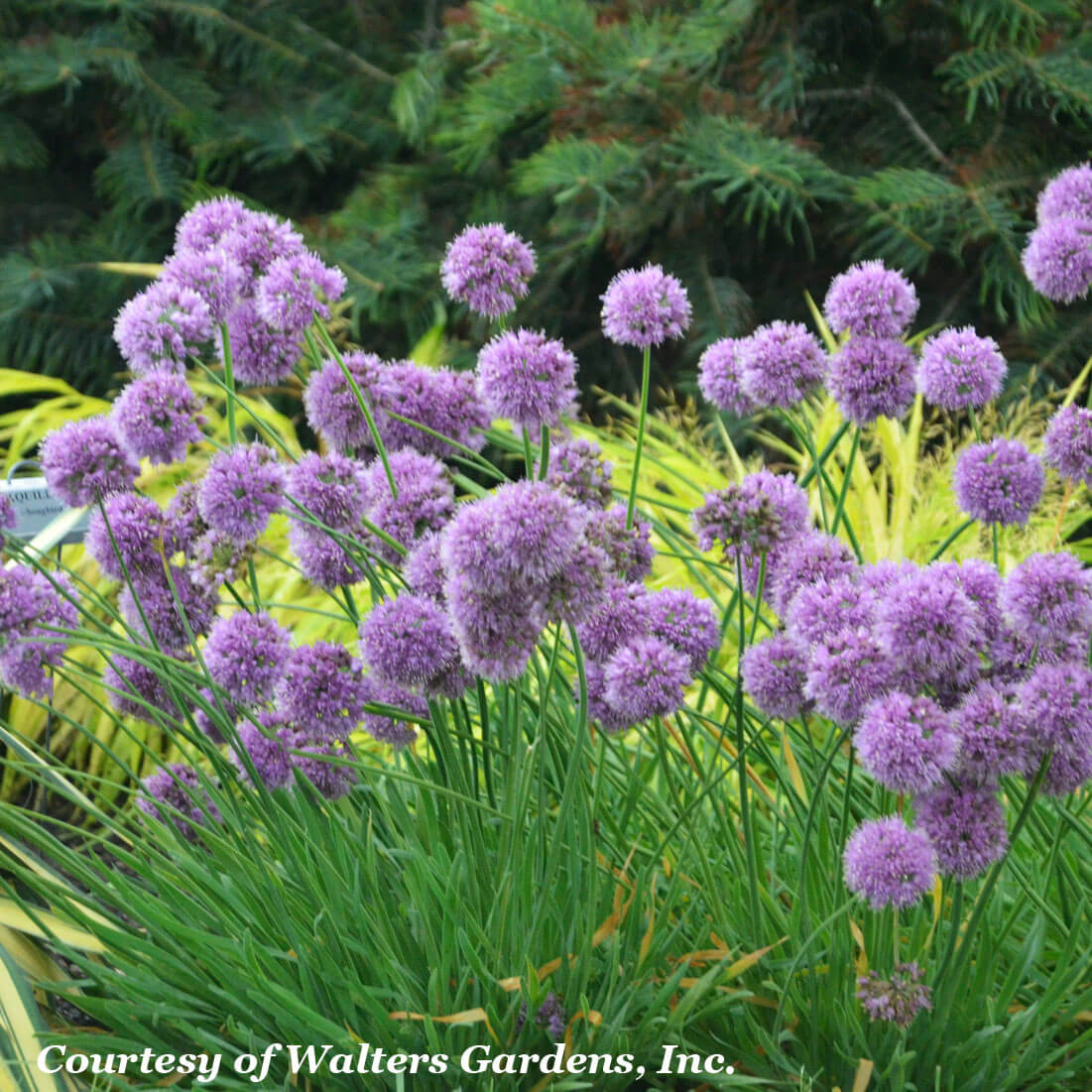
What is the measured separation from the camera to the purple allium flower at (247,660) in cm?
128

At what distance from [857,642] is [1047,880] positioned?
1.85 ft

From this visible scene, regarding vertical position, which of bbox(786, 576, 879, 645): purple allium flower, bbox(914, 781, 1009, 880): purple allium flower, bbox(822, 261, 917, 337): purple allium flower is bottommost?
bbox(914, 781, 1009, 880): purple allium flower

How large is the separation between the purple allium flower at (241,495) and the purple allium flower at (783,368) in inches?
20.5

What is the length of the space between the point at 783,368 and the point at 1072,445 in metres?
0.31

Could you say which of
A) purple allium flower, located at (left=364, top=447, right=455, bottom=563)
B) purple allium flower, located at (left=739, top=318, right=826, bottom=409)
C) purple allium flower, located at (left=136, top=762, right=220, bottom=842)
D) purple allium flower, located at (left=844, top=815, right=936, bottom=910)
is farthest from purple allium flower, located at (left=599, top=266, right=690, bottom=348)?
purple allium flower, located at (left=136, top=762, right=220, bottom=842)

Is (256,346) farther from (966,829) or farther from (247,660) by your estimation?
(966,829)

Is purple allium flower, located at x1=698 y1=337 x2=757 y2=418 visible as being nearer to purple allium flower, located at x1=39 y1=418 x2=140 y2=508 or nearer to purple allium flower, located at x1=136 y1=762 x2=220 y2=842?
purple allium flower, located at x1=39 y1=418 x2=140 y2=508

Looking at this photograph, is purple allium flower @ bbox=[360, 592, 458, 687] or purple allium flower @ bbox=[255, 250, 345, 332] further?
purple allium flower @ bbox=[255, 250, 345, 332]

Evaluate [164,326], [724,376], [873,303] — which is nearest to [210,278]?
[164,326]

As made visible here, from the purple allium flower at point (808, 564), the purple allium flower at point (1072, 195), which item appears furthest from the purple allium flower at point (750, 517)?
the purple allium flower at point (1072, 195)

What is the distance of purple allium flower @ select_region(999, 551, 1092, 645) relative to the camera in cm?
111

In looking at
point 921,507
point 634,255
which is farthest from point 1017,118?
point 921,507

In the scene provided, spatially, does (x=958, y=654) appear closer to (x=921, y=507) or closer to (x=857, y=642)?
(x=857, y=642)

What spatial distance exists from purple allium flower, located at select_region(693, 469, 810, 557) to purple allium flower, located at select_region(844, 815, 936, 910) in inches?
12.6
